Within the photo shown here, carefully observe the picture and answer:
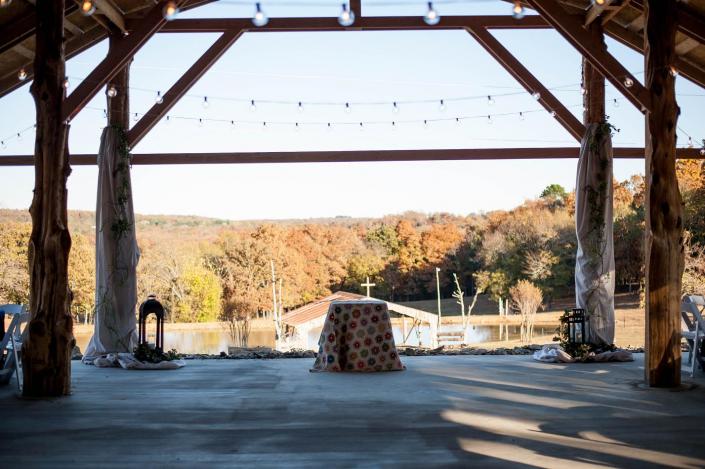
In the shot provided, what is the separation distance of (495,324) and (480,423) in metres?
14.0

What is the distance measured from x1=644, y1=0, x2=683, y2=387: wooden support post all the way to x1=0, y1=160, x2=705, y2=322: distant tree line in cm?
987

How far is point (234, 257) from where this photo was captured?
1808 cm

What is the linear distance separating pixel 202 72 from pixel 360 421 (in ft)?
17.5

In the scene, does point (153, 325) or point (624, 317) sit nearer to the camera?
point (153, 325)

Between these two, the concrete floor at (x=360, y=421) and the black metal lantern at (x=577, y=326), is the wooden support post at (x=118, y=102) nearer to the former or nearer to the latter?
the concrete floor at (x=360, y=421)

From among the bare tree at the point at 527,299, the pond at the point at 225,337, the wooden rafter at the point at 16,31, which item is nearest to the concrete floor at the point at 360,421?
the wooden rafter at the point at 16,31

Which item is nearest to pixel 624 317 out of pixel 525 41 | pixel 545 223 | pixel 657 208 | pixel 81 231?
pixel 545 223

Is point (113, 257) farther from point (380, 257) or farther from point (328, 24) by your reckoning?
point (380, 257)

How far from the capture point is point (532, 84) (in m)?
8.95

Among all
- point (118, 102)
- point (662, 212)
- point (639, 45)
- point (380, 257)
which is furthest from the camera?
point (380, 257)

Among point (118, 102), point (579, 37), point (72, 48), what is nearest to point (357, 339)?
point (579, 37)

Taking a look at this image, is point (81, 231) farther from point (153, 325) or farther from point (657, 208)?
point (657, 208)

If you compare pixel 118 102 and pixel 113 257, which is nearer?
pixel 113 257

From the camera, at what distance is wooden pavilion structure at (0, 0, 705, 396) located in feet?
20.3
